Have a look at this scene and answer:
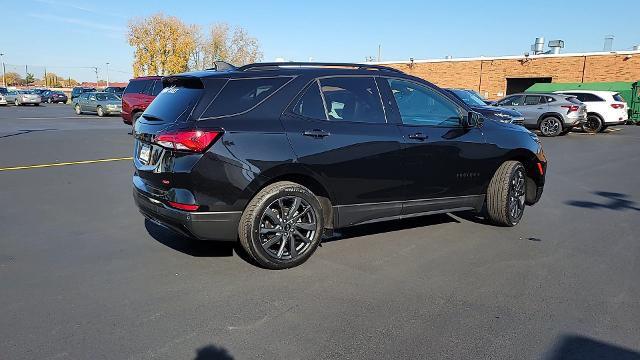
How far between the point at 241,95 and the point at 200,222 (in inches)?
44.6

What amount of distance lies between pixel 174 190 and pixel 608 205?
607 centimetres

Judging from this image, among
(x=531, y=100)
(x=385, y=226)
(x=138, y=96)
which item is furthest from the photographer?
(x=531, y=100)

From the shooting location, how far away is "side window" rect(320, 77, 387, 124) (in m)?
4.45

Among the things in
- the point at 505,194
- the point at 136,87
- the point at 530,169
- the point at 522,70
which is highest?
the point at 522,70

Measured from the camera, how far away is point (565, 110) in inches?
705

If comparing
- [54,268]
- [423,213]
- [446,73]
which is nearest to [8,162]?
[54,268]

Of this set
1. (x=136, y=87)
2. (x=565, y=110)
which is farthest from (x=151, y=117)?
(x=565, y=110)

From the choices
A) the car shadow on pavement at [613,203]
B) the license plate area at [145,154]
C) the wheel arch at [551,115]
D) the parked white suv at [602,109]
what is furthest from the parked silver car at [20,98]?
the car shadow on pavement at [613,203]

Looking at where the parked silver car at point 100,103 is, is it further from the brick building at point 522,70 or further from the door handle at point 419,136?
the brick building at point 522,70

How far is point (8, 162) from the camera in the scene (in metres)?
9.55

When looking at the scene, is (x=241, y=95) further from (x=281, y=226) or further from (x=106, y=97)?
(x=106, y=97)

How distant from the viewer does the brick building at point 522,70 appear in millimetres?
33625

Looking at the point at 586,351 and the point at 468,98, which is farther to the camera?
the point at 468,98

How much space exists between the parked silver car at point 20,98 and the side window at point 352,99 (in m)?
41.3
